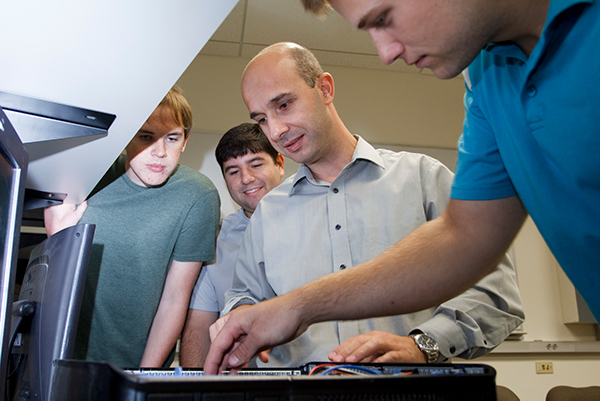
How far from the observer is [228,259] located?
169 centimetres

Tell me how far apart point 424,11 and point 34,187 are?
3.24 ft

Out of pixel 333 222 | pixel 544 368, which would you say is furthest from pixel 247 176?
pixel 544 368

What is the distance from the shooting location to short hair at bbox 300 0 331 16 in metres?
0.83

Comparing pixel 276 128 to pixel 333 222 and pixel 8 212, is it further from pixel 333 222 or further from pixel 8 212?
pixel 8 212

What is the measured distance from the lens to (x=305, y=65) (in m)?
1.43

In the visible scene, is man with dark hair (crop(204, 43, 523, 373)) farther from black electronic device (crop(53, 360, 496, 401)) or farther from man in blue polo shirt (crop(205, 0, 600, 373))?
black electronic device (crop(53, 360, 496, 401))

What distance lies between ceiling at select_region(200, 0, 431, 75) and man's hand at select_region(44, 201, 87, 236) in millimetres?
1841

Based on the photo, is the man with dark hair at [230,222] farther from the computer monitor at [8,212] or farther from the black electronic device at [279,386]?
the black electronic device at [279,386]

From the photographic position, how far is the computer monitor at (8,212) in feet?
1.84

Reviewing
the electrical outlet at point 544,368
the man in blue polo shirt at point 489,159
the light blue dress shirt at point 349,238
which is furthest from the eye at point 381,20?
the electrical outlet at point 544,368

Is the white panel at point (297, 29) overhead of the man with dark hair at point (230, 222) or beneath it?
overhead

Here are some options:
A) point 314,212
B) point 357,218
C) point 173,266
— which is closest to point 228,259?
point 173,266

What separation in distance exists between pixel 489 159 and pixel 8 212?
0.70 meters

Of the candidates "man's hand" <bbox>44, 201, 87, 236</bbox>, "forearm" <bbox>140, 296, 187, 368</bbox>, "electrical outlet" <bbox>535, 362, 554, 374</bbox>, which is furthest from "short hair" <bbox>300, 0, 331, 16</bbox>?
"electrical outlet" <bbox>535, 362, 554, 374</bbox>
